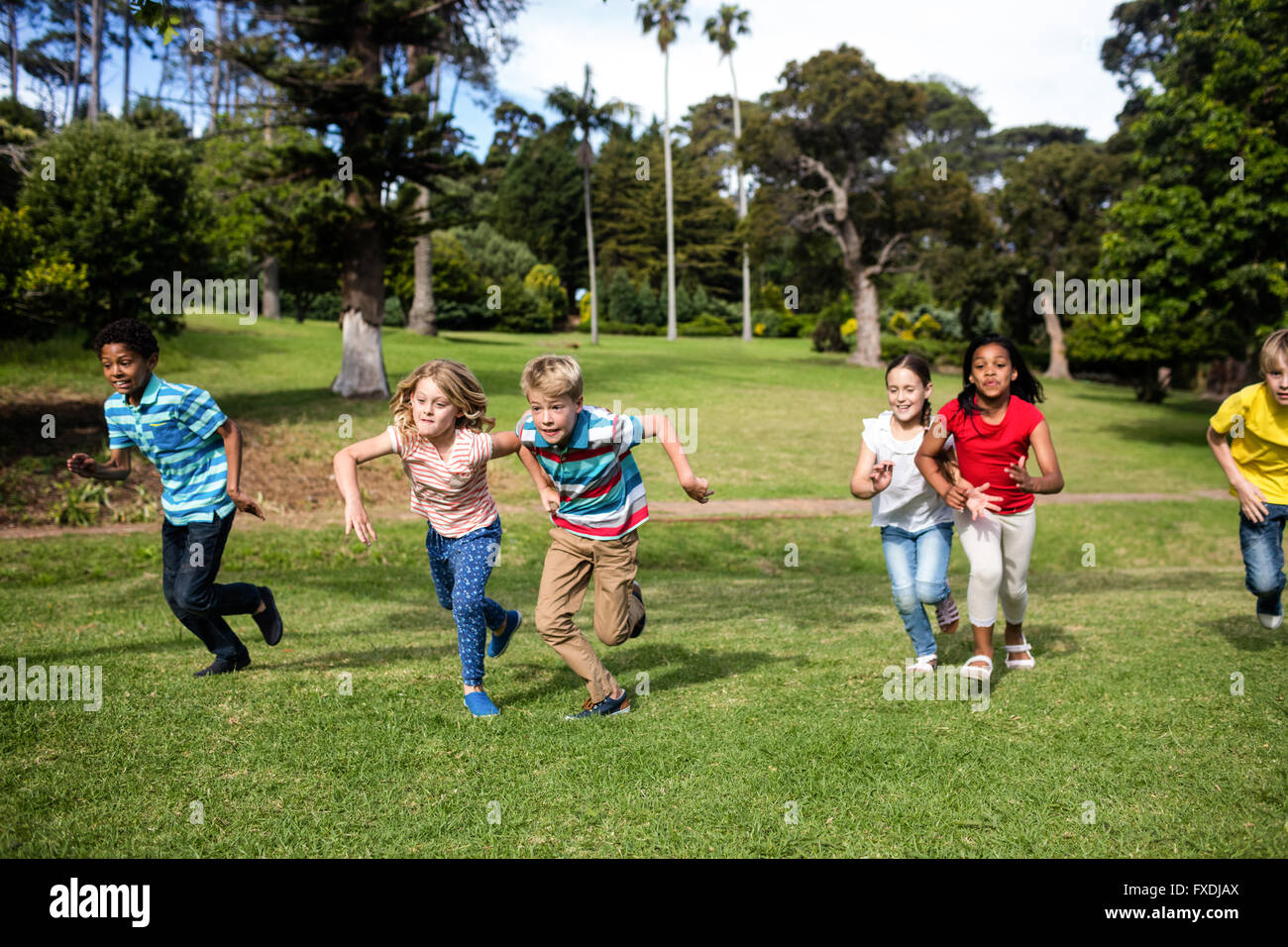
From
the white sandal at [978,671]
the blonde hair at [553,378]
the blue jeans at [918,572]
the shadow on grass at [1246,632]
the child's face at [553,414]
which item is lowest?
the shadow on grass at [1246,632]

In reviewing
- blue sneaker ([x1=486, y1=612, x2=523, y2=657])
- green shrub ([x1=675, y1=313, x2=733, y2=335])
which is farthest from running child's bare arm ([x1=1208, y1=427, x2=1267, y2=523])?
green shrub ([x1=675, y1=313, x2=733, y2=335])

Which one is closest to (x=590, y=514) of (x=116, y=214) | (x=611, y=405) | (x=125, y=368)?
(x=125, y=368)

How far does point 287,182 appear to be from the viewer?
19531mm

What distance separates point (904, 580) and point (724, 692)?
126 cm

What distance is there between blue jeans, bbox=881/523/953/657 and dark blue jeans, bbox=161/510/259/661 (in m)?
3.70

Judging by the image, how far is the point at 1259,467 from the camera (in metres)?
5.78

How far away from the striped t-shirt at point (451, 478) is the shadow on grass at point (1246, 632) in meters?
4.95

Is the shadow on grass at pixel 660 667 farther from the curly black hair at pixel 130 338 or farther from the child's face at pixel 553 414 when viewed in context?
the curly black hair at pixel 130 338

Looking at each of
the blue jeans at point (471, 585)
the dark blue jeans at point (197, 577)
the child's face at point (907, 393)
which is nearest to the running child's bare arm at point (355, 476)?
the blue jeans at point (471, 585)

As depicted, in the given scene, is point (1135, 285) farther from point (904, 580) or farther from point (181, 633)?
point (181, 633)

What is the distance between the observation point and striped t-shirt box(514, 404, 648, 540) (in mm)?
4715

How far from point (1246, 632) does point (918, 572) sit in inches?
117

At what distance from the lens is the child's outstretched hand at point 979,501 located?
4934 mm
